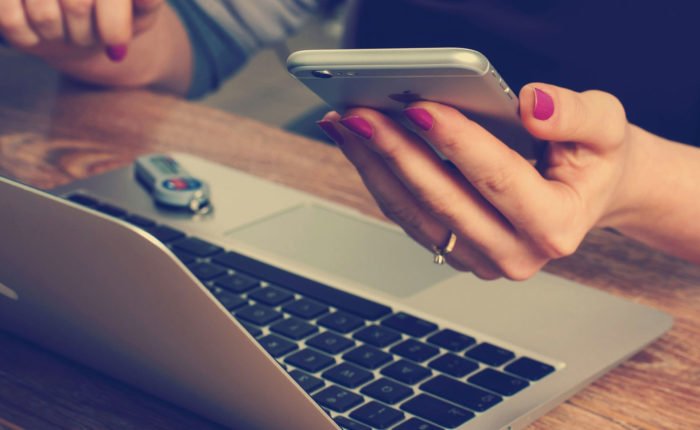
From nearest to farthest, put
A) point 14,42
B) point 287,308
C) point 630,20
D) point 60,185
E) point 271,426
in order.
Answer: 1. point 271,426
2. point 287,308
3. point 60,185
4. point 14,42
5. point 630,20

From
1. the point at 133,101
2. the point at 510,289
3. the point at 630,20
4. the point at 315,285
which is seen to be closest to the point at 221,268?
the point at 315,285

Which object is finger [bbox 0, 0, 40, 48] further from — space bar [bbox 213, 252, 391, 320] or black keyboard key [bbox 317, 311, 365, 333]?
black keyboard key [bbox 317, 311, 365, 333]

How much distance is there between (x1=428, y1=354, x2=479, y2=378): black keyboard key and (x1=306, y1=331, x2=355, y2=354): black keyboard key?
0.16 ft

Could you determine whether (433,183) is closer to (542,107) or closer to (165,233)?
(542,107)

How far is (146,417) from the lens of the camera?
518 millimetres

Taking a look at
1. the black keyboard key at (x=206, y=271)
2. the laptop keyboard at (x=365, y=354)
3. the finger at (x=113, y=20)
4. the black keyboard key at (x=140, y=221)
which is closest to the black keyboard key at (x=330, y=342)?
the laptop keyboard at (x=365, y=354)

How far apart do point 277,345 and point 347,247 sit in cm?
17

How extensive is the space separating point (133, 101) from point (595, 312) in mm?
559

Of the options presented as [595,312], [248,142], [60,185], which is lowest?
[595,312]

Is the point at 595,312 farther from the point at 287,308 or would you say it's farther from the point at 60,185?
the point at 60,185

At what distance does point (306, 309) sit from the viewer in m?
0.60

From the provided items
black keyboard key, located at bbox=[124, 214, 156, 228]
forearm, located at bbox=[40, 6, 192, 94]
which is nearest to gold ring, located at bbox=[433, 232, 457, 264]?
black keyboard key, located at bbox=[124, 214, 156, 228]

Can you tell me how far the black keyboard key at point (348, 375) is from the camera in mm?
525

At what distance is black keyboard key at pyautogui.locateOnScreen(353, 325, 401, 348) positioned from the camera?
57 cm
